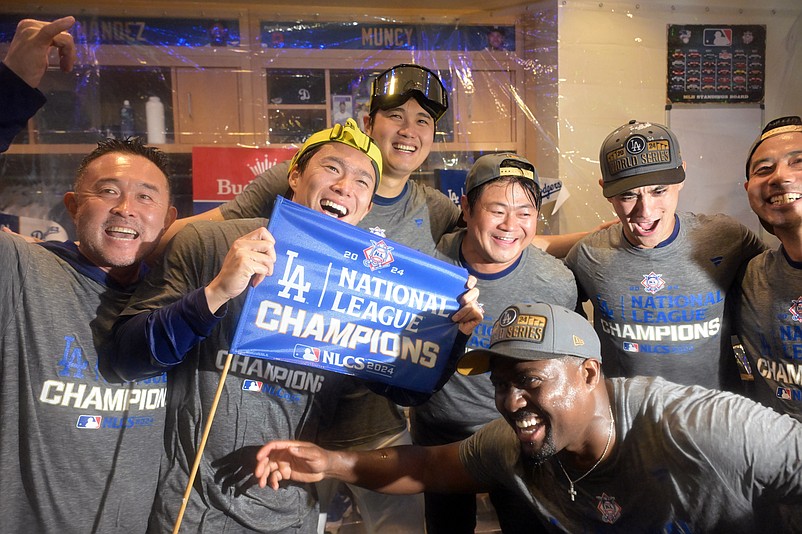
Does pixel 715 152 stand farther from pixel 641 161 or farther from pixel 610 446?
pixel 610 446

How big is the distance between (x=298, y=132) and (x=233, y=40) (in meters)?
0.72

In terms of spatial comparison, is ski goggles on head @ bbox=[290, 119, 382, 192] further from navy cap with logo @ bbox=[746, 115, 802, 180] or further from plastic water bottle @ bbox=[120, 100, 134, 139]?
plastic water bottle @ bbox=[120, 100, 134, 139]

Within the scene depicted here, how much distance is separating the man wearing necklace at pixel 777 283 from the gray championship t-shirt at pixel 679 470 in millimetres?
560

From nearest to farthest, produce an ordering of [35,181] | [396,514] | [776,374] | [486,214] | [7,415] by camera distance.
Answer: [7,415]
[776,374]
[486,214]
[396,514]
[35,181]

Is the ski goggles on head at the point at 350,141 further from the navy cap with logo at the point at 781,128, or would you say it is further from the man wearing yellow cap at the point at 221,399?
the navy cap with logo at the point at 781,128

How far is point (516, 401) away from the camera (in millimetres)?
1685

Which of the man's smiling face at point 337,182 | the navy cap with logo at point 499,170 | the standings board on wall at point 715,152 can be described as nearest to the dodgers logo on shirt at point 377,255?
the man's smiling face at point 337,182

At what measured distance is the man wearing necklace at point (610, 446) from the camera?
155 cm

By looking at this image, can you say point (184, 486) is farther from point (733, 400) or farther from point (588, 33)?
point (588, 33)

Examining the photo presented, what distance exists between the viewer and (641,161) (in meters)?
2.28

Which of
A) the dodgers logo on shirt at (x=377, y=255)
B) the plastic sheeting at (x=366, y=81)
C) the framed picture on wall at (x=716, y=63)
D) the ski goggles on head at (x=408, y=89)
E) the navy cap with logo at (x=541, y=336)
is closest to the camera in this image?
the navy cap with logo at (x=541, y=336)

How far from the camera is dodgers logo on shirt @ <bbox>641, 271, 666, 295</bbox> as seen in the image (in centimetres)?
231

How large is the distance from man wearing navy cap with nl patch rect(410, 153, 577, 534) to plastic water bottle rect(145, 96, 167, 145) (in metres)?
2.53

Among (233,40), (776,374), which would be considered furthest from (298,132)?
(776,374)
